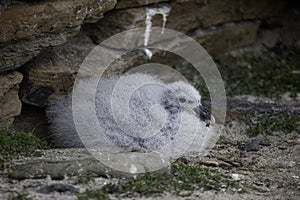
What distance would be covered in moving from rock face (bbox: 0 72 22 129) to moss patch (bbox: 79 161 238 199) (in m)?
1.18

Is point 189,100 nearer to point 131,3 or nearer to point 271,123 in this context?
point 271,123

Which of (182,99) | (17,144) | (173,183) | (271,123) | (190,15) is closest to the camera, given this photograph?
(173,183)

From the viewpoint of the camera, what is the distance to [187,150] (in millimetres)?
4590

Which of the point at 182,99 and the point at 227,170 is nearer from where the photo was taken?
the point at 227,170

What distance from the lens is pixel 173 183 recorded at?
12.8 ft

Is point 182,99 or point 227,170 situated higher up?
point 182,99

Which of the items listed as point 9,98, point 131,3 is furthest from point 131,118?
point 131,3

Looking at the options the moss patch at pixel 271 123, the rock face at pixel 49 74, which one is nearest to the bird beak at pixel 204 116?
the moss patch at pixel 271 123

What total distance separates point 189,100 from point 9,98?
54.3 inches

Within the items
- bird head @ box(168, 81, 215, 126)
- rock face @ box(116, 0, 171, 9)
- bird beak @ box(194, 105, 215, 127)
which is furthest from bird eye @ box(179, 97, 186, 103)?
rock face @ box(116, 0, 171, 9)

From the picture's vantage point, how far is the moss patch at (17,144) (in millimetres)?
4141

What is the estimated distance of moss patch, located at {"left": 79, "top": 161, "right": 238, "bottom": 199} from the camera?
375 centimetres

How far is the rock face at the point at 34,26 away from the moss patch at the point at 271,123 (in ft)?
5.31

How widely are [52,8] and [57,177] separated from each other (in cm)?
134
